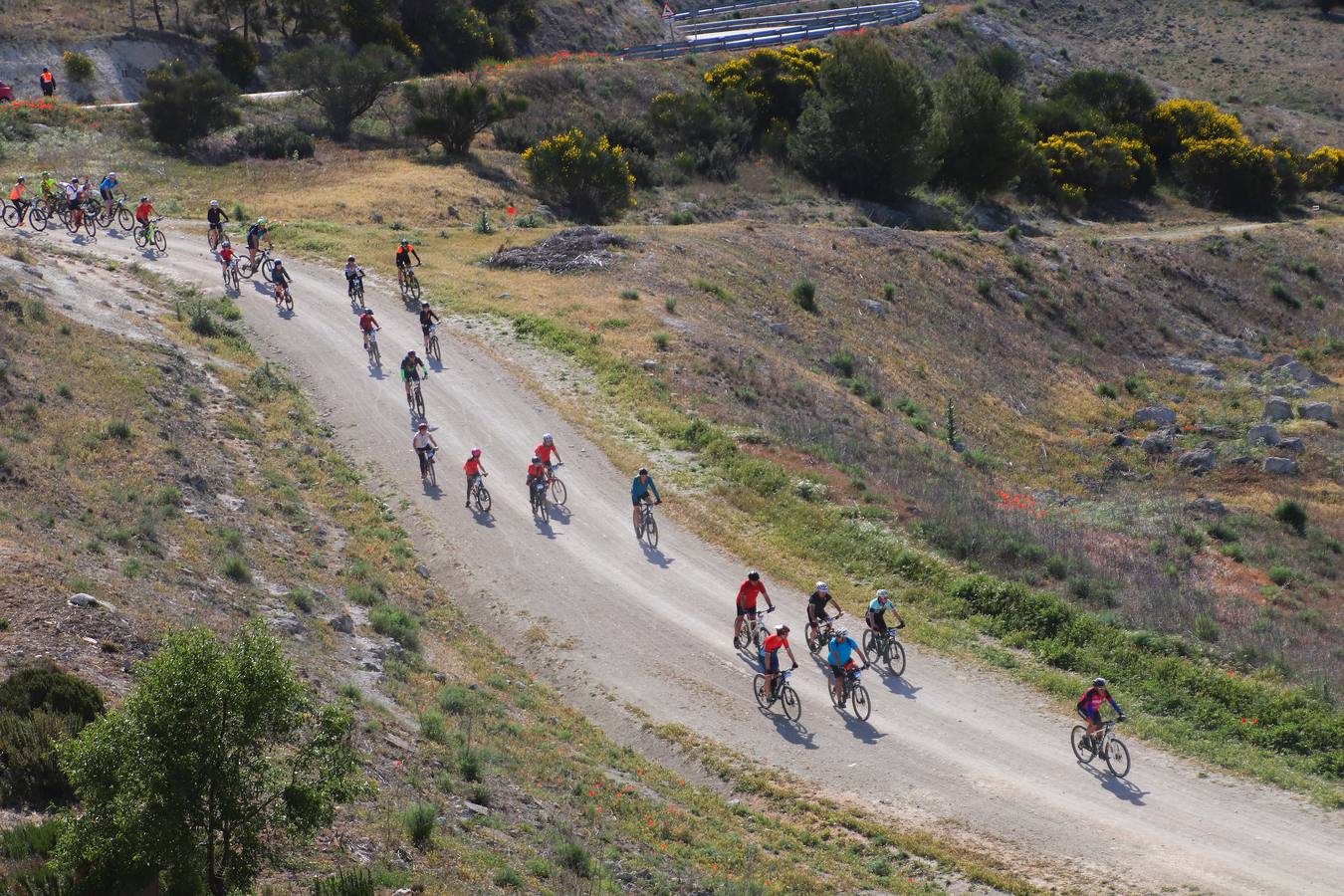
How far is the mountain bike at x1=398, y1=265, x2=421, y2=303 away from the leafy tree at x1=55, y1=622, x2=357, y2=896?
3103 centimetres

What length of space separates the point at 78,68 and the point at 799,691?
205ft

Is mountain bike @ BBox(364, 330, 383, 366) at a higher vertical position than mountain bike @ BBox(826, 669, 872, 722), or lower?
higher

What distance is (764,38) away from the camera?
8969cm

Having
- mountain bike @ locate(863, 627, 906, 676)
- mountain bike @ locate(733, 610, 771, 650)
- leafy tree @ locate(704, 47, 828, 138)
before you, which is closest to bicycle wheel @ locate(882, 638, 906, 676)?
mountain bike @ locate(863, 627, 906, 676)

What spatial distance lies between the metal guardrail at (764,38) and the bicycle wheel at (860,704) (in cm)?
7168

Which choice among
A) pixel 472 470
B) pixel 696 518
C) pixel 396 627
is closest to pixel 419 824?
pixel 396 627

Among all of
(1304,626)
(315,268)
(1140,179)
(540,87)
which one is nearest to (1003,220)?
(1140,179)

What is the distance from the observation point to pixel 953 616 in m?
24.7

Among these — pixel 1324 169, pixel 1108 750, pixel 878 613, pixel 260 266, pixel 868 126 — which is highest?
pixel 868 126

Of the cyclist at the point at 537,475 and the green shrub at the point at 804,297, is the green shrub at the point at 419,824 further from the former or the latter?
the green shrub at the point at 804,297

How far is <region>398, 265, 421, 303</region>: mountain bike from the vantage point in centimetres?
4031

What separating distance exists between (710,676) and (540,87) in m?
58.7

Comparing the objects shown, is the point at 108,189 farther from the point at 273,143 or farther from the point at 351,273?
the point at 273,143

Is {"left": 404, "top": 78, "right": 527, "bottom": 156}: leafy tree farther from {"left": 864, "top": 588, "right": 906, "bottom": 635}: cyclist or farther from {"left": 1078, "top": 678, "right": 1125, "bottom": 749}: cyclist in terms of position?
{"left": 1078, "top": 678, "right": 1125, "bottom": 749}: cyclist
